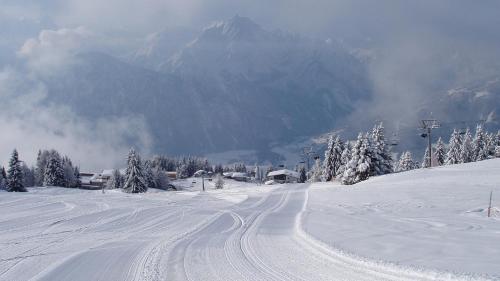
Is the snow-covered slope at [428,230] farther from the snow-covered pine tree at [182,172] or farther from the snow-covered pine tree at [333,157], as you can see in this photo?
the snow-covered pine tree at [182,172]

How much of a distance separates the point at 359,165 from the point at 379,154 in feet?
18.0

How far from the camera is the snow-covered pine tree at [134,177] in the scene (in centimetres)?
7362

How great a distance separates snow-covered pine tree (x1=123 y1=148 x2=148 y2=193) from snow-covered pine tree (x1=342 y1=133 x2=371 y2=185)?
107 feet

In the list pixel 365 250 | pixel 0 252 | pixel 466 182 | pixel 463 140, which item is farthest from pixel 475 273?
pixel 463 140

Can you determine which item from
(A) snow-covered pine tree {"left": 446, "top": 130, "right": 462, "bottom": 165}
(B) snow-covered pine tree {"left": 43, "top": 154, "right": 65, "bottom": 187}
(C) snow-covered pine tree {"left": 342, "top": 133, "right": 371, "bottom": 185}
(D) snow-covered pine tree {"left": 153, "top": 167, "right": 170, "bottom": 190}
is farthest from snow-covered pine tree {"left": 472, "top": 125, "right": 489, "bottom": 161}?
(B) snow-covered pine tree {"left": 43, "top": 154, "right": 65, "bottom": 187}

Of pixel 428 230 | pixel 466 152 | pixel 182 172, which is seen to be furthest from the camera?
pixel 182 172

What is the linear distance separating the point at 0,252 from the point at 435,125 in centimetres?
5651

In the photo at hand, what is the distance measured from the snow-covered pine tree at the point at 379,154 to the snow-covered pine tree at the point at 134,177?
119ft

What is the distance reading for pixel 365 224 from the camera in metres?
17.6

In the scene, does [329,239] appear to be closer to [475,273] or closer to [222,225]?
[475,273]

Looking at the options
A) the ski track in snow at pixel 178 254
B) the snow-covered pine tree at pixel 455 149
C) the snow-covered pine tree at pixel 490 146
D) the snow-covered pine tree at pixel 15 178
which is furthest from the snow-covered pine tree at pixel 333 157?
the ski track in snow at pixel 178 254

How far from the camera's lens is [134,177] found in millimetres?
74188

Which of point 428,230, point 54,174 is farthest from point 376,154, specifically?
point 54,174

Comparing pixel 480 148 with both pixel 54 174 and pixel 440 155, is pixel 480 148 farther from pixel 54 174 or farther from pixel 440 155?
pixel 54 174
